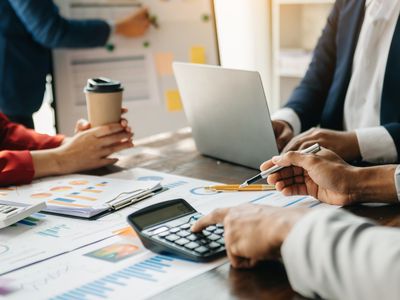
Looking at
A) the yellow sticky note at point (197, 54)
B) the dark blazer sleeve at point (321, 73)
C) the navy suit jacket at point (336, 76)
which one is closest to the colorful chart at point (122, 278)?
the navy suit jacket at point (336, 76)

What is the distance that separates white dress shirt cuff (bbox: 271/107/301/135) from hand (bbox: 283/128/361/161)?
11.0 inches

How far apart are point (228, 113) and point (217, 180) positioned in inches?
7.0

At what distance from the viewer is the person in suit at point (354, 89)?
1437 mm

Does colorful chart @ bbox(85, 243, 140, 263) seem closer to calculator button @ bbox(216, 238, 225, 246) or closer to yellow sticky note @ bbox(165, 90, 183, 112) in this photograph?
calculator button @ bbox(216, 238, 225, 246)

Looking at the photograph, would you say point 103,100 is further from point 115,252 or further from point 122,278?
point 122,278

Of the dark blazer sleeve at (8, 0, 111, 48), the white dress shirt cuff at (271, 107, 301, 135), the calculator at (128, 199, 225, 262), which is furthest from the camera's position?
the dark blazer sleeve at (8, 0, 111, 48)

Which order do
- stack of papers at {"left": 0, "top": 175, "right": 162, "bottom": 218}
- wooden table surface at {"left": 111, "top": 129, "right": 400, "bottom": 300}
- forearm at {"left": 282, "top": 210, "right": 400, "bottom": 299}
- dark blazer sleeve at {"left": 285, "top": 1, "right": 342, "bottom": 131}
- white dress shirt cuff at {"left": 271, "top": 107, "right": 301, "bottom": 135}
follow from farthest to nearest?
dark blazer sleeve at {"left": 285, "top": 1, "right": 342, "bottom": 131}
white dress shirt cuff at {"left": 271, "top": 107, "right": 301, "bottom": 135}
stack of papers at {"left": 0, "top": 175, "right": 162, "bottom": 218}
wooden table surface at {"left": 111, "top": 129, "right": 400, "bottom": 300}
forearm at {"left": 282, "top": 210, "right": 400, "bottom": 299}

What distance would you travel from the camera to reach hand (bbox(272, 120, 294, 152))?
1.52m

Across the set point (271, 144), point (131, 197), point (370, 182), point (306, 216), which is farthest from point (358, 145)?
point (306, 216)

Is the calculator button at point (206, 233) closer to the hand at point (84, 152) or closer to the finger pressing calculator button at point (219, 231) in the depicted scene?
the finger pressing calculator button at point (219, 231)

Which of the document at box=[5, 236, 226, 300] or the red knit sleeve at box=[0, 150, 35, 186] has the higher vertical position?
the red knit sleeve at box=[0, 150, 35, 186]

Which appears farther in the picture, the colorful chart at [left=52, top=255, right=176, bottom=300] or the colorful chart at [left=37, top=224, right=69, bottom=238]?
the colorful chart at [left=37, top=224, right=69, bottom=238]

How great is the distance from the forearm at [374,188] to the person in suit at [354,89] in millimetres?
311

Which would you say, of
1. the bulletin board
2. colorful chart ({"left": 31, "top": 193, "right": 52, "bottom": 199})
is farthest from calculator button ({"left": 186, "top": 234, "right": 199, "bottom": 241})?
the bulletin board
